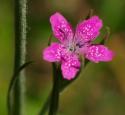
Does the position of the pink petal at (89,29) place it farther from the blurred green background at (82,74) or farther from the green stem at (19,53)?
the blurred green background at (82,74)

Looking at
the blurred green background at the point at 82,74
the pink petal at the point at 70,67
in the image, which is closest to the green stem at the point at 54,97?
the pink petal at the point at 70,67

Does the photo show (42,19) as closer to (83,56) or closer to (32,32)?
(32,32)

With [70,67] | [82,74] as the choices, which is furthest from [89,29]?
[82,74]

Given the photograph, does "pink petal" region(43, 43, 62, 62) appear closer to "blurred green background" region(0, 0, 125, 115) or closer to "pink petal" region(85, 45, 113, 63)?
"pink petal" region(85, 45, 113, 63)

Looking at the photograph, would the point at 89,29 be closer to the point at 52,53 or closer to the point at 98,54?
the point at 98,54

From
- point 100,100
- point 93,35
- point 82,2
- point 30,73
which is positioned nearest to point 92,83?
point 100,100
